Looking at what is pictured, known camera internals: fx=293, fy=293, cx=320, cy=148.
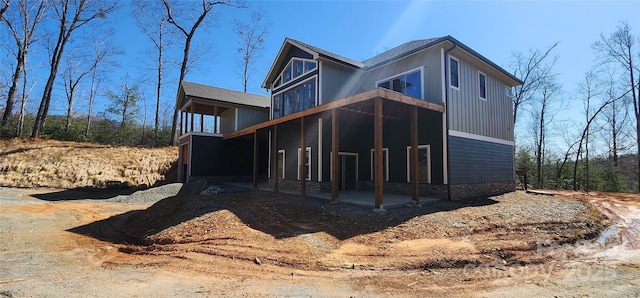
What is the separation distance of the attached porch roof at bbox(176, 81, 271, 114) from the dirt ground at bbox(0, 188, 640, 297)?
1006cm

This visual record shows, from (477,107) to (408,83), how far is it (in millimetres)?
3091

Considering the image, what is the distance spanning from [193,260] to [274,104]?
1227cm

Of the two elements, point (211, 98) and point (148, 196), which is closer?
point (148, 196)

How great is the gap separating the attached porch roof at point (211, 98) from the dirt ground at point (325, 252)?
33.0ft

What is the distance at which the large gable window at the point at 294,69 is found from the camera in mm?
13416

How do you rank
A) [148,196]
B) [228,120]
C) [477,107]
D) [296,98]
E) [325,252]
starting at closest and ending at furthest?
1. [325,252]
2. [477,107]
3. [148,196]
4. [296,98]
5. [228,120]

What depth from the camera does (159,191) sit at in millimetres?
14078

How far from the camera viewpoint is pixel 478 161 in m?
11.6

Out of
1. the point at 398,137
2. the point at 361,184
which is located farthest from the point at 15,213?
the point at 398,137

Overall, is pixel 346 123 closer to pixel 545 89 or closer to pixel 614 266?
pixel 614 266

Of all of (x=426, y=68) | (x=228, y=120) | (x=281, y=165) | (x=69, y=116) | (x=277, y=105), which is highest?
(x=69, y=116)

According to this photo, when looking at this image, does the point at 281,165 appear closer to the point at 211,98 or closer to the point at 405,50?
the point at 211,98

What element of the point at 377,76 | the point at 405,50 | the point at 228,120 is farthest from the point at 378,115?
the point at 228,120

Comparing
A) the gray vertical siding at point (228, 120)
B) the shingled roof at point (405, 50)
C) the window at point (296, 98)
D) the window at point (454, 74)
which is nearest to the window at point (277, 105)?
the window at point (296, 98)
